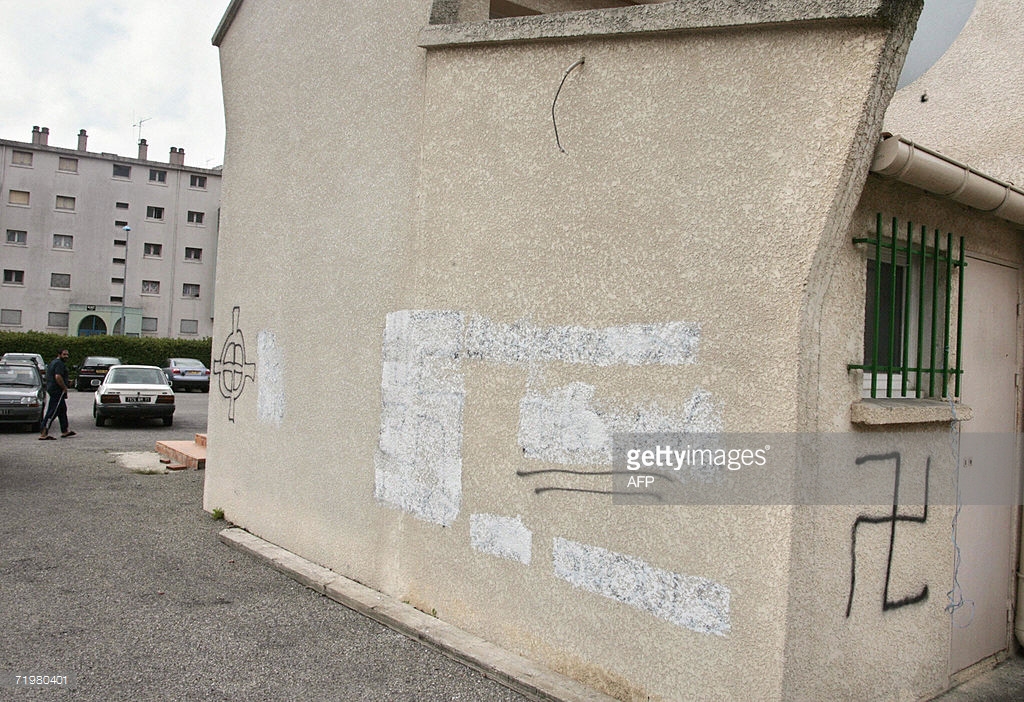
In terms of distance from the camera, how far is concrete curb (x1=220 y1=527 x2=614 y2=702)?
13.1ft

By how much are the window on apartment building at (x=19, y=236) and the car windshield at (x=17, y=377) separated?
34.7 m

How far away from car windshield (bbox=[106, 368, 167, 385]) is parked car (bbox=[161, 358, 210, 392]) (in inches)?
519

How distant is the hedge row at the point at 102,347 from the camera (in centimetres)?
3575

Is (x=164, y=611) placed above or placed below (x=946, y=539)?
below

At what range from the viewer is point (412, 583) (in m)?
5.17

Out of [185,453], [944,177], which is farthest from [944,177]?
[185,453]

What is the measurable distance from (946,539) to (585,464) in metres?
2.11

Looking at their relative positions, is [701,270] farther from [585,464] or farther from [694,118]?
[585,464]

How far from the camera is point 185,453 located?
38.7 feet

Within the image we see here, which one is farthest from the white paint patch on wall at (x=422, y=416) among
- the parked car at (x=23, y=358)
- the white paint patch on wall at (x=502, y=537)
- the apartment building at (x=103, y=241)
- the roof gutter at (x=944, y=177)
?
the apartment building at (x=103, y=241)

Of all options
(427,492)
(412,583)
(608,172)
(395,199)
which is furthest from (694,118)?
(412,583)

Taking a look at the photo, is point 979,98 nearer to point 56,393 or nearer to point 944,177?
point 944,177

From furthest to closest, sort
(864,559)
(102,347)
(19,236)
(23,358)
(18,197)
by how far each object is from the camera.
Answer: (18,197), (19,236), (102,347), (23,358), (864,559)

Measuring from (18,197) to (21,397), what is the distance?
3851 cm
